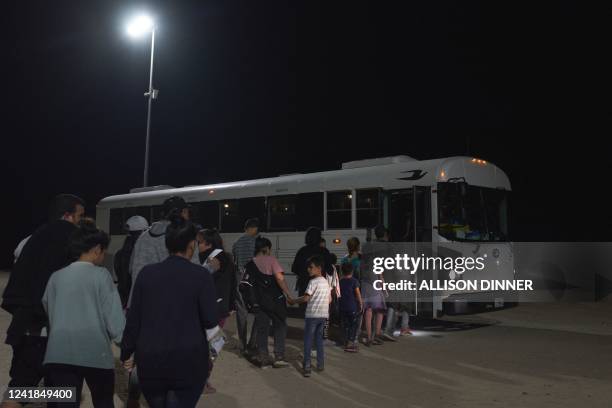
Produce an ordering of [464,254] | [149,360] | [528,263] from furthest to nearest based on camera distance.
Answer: [528,263]
[464,254]
[149,360]

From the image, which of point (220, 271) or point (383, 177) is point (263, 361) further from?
point (383, 177)

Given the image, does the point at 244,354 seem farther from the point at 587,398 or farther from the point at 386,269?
the point at 587,398

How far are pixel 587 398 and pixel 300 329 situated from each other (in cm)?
636

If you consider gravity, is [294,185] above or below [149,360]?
above

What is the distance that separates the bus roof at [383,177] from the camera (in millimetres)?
12141

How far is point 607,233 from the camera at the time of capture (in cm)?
2312

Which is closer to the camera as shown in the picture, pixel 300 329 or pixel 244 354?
pixel 244 354

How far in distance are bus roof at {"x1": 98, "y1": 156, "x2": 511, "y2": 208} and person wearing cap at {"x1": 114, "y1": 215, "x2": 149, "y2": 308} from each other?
675cm

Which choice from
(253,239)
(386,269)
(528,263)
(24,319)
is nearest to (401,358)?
(386,269)

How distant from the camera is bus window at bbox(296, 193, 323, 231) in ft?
45.6

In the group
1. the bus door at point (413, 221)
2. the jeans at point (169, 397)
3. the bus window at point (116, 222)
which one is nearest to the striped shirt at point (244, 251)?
the bus door at point (413, 221)

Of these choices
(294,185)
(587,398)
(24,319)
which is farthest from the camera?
(294,185)

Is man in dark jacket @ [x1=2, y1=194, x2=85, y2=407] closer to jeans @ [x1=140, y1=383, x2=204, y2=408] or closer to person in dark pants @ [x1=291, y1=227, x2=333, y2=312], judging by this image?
jeans @ [x1=140, y1=383, x2=204, y2=408]

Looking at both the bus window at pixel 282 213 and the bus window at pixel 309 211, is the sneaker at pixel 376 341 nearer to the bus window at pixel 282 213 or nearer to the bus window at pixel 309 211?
the bus window at pixel 309 211
